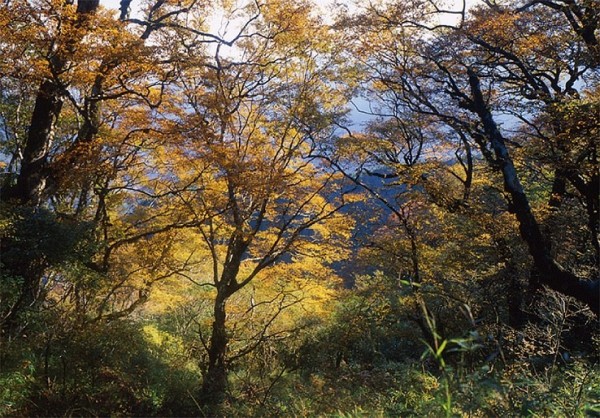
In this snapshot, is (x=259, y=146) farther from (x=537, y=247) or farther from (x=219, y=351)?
(x=537, y=247)

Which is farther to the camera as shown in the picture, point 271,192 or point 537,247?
point 271,192

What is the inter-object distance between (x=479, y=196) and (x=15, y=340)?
981 cm

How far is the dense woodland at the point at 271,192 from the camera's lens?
5902mm

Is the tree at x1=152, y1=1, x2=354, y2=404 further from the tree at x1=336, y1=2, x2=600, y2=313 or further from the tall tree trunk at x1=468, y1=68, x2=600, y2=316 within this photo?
the tall tree trunk at x1=468, y1=68, x2=600, y2=316

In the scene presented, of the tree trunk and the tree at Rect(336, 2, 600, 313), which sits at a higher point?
the tree at Rect(336, 2, 600, 313)

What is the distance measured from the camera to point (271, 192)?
318 inches

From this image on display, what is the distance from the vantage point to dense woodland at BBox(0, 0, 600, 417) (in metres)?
5.90

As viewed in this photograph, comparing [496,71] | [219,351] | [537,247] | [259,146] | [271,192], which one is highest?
[496,71]

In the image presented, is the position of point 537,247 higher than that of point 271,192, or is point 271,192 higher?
point 271,192

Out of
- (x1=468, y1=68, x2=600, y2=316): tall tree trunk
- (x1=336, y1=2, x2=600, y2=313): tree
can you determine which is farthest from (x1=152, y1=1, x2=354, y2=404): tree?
(x1=468, y1=68, x2=600, y2=316): tall tree trunk

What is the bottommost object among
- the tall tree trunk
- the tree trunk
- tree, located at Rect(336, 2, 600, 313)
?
the tree trunk

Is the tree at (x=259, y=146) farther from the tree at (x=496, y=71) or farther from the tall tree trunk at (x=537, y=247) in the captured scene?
Result: the tall tree trunk at (x=537, y=247)

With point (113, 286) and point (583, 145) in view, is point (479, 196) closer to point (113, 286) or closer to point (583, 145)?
point (583, 145)

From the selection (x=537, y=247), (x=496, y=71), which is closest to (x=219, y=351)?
(x=537, y=247)
